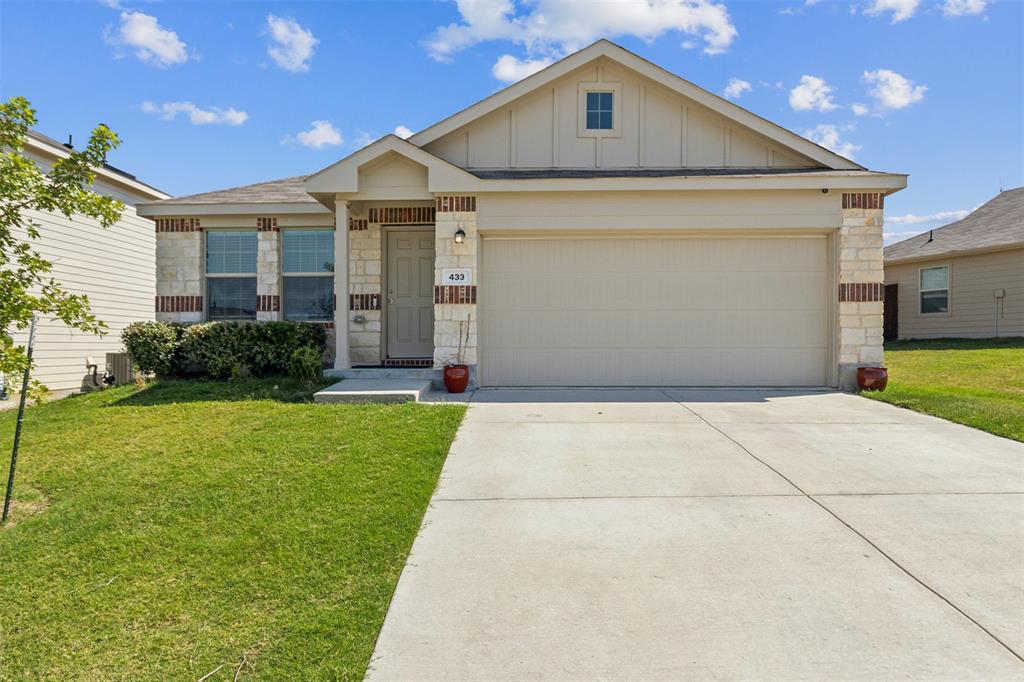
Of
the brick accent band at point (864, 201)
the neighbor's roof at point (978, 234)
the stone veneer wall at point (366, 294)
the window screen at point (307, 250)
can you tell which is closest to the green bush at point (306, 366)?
the stone veneer wall at point (366, 294)

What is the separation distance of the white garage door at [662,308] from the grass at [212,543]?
3.23 meters

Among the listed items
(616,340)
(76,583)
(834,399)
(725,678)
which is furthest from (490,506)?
(834,399)

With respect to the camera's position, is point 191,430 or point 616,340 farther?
point 616,340

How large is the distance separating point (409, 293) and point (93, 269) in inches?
283

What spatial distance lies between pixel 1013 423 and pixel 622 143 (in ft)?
21.9

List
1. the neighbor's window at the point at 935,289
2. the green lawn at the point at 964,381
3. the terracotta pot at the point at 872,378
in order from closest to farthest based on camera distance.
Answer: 1. the green lawn at the point at 964,381
2. the terracotta pot at the point at 872,378
3. the neighbor's window at the point at 935,289

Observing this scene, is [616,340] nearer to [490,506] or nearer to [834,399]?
[834,399]

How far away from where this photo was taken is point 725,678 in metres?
2.35

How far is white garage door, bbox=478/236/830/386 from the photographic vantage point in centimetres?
909

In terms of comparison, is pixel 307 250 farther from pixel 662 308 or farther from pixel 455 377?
pixel 662 308

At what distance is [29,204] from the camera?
12.5 ft

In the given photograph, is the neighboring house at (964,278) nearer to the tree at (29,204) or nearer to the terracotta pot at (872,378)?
the terracotta pot at (872,378)

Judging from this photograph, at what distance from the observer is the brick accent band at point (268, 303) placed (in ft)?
33.8

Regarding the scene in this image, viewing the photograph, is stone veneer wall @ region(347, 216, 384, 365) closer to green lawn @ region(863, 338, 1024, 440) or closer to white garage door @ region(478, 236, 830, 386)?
white garage door @ region(478, 236, 830, 386)
